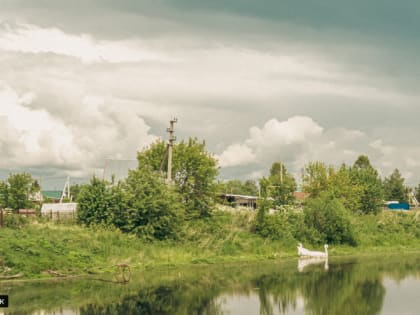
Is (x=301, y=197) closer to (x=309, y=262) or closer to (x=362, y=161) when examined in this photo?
(x=362, y=161)

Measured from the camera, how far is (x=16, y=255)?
98.0 feet

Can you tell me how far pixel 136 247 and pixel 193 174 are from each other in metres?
16.7

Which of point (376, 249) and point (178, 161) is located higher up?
point (178, 161)

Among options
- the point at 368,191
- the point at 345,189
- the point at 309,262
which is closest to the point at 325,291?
the point at 309,262

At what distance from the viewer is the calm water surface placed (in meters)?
22.8

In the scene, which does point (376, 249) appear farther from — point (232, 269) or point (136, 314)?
point (136, 314)

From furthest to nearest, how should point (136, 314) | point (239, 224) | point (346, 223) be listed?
1. point (346, 223)
2. point (239, 224)
3. point (136, 314)

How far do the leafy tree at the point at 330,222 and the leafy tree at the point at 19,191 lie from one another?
102ft

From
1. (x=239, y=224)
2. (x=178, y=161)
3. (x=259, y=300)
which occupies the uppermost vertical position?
(x=178, y=161)

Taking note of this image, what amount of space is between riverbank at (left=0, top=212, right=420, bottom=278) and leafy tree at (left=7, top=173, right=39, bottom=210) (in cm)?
2496

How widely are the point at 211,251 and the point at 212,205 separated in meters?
9.06

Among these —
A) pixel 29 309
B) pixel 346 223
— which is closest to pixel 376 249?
pixel 346 223

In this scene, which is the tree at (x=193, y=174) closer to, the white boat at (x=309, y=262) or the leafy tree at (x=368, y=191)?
the white boat at (x=309, y=262)

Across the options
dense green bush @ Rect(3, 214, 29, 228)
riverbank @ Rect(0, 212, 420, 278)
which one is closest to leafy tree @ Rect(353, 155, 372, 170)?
riverbank @ Rect(0, 212, 420, 278)
